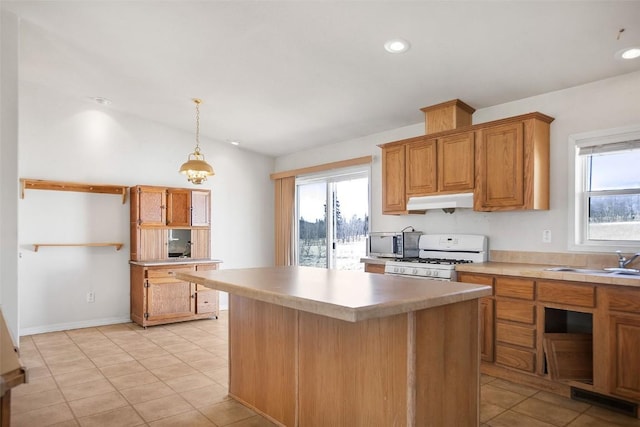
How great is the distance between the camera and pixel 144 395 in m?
3.04

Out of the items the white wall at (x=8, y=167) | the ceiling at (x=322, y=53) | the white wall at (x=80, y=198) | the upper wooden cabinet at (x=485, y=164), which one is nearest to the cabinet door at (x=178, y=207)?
the white wall at (x=80, y=198)

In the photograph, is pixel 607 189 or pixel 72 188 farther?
pixel 72 188

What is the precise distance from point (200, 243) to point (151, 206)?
2.80ft

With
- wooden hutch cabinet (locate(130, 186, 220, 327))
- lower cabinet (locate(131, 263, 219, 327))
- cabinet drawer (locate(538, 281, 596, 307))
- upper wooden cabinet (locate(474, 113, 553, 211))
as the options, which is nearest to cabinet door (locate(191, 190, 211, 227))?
wooden hutch cabinet (locate(130, 186, 220, 327))

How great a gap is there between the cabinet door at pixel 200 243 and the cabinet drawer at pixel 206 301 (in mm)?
503

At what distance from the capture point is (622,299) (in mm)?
2656

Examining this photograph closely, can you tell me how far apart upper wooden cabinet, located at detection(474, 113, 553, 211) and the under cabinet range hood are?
9cm

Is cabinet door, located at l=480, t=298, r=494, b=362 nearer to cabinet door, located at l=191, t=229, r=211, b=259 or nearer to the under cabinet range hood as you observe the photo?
the under cabinet range hood

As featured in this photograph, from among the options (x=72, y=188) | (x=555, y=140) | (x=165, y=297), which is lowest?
(x=165, y=297)

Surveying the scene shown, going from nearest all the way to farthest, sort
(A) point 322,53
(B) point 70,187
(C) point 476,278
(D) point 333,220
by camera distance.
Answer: (A) point 322,53 → (C) point 476,278 → (B) point 70,187 → (D) point 333,220

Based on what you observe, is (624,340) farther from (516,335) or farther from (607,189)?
(607,189)

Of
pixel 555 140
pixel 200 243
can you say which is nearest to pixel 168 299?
pixel 200 243

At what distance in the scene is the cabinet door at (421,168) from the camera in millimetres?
4117

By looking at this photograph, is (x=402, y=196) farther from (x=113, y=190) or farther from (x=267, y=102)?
(x=113, y=190)
